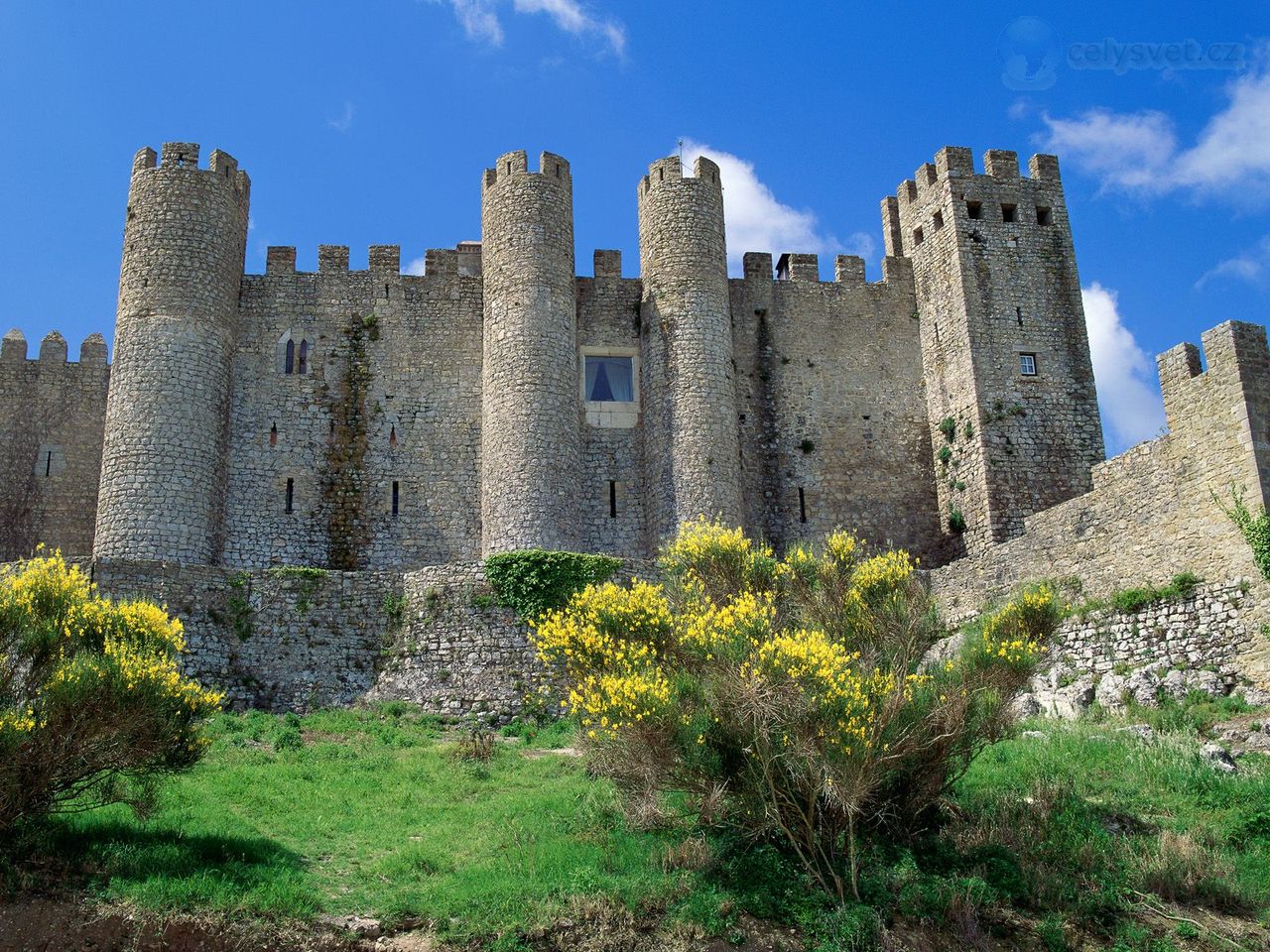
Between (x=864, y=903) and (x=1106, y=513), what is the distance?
453 inches

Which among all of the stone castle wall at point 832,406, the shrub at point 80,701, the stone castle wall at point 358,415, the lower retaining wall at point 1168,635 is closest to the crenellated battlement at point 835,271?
the stone castle wall at point 832,406

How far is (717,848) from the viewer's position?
15.9 meters

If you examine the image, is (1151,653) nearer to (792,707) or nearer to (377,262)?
(792,707)

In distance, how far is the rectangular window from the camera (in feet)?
105

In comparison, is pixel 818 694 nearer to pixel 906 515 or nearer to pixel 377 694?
pixel 377 694

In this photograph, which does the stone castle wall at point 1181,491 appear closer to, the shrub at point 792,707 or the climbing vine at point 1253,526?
the climbing vine at point 1253,526

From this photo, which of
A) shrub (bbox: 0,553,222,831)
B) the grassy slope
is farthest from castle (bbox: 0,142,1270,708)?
shrub (bbox: 0,553,222,831)

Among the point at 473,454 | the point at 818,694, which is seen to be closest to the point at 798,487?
the point at 473,454

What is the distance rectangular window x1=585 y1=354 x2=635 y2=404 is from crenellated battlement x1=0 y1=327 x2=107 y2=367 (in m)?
12.5

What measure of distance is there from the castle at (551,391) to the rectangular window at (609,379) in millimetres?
62

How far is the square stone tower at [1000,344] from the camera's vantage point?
30.4 metres

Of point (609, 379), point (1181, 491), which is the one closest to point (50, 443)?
point (609, 379)

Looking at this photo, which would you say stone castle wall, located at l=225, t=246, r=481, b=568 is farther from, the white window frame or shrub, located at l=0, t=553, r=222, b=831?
shrub, located at l=0, t=553, r=222, b=831

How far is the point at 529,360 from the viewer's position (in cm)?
3028
